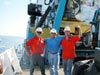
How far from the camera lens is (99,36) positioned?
1471 cm

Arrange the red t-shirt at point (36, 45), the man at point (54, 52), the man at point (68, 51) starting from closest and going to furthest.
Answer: the man at point (68, 51), the man at point (54, 52), the red t-shirt at point (36, 45)

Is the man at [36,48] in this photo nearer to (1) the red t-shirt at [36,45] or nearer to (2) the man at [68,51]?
(1) the red t-shirt at [36,45]

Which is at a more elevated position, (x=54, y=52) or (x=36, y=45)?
(x=36, y=45)

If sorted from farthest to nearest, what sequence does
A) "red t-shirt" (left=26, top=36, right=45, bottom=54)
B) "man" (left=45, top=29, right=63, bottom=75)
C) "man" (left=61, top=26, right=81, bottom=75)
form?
"red t-shirt" (left=26, top=36, right=45, bottom=54), "man" (left=45, top=29, right=63, bottom=75), "man" (left=61, top=26, right=81, bottom=75)

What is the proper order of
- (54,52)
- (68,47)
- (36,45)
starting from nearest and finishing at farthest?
(68,47) → (54,52) → (36,45)

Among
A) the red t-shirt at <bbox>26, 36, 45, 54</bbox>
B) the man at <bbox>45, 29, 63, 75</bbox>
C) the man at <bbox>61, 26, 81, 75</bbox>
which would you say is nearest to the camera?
the man at <bbox>61, 26, 81, 75</bbox>

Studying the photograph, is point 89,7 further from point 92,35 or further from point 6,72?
point 6,72

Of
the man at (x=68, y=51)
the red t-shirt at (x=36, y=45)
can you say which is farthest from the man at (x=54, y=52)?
the red t-shirt at (x=36, y=45)

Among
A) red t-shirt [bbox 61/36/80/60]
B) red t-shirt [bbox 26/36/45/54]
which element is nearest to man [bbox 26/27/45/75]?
red t-shirt [bbox 26/36/45/54]

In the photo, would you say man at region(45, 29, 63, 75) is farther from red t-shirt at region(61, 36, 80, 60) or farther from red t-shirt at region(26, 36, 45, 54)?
red t-shirt at region(26, 36, 45, 54)

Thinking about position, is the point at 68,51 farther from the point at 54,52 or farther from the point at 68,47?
the point at 54,52

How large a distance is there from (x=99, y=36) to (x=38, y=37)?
481 centimetres

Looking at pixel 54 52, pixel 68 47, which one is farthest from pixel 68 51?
pixel 54 52

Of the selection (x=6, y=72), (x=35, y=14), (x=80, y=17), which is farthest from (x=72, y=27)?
(x=6, y=72)
